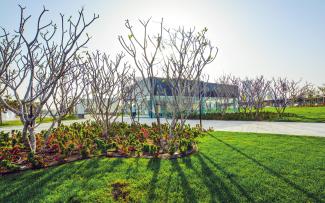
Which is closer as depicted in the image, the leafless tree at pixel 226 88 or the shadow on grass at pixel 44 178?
the shadow on grass at pixel 44 178

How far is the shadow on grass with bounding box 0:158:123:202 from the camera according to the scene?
3234mm

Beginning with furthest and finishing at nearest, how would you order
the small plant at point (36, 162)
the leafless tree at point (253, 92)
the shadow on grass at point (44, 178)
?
the leafless tree at point (253, 92)
the small plant at point (36, 162)
the shadow on grass at point (44, 178)

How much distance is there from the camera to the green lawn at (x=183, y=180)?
3.13 meters

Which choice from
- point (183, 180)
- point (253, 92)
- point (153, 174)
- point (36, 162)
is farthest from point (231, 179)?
point (253, 92)

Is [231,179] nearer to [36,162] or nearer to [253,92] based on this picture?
[36,162]

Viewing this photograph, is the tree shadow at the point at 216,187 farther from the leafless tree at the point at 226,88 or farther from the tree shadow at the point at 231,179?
the leafless tree at the point at 226,88

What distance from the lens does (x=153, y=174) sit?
13.2 ft

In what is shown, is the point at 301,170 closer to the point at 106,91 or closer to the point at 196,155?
the point at 196,155

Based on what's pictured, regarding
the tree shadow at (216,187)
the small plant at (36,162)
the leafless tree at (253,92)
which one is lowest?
the tree shadow at (216,187)

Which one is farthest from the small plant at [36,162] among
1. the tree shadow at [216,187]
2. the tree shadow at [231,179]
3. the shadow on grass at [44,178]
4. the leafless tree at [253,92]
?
the leafless tree at [253,92]

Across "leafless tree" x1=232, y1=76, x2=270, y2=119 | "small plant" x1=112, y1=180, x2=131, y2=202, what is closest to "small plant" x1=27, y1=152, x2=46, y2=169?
"small plant" x1=112, y1=180, x2=131, y2=202

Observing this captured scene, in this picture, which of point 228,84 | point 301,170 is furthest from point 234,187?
point 228,84

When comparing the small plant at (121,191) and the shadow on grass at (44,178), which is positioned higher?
the shadow on grass at (44,178)

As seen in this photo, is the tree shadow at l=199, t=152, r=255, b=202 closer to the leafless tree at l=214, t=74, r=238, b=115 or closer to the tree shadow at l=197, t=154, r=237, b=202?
the tree shadow at l=197, t=154, r=237, b=202
